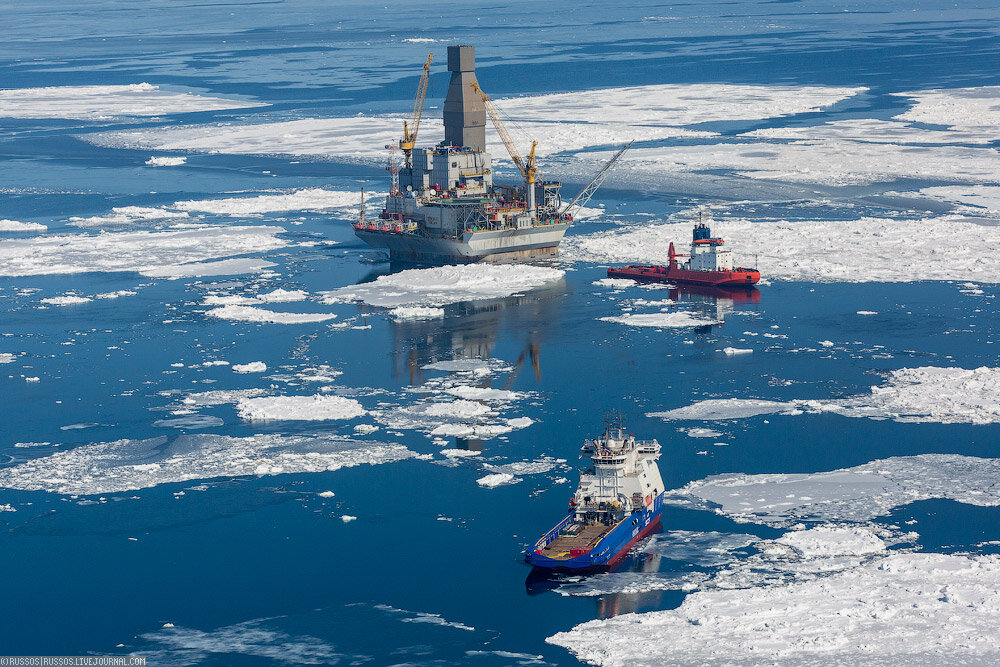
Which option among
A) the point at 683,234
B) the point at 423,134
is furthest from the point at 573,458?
the point at 423,134

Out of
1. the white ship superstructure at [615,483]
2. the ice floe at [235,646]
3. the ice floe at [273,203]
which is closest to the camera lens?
the ice floe at [235,646]

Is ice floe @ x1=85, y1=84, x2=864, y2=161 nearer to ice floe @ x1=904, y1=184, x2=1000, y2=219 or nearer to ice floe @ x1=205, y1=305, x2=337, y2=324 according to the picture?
ice floe @ x1=904, y1=184, x2=1000, y2=219

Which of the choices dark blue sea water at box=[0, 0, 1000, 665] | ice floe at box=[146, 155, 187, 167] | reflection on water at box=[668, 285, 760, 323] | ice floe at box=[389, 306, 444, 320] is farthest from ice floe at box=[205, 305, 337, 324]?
ice floe at box=[146, 155, 187, 167]

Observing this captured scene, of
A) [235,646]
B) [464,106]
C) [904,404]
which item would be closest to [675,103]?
[464,106]

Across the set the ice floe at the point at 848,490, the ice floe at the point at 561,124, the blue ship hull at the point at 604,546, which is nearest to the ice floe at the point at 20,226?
the ice floe at the point at 561,124

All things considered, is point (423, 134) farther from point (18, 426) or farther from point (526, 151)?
point (18, 426)

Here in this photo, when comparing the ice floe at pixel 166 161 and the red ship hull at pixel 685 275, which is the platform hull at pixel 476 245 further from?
the ice floe at pixel 166 161

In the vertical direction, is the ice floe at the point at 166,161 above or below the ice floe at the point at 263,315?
above
